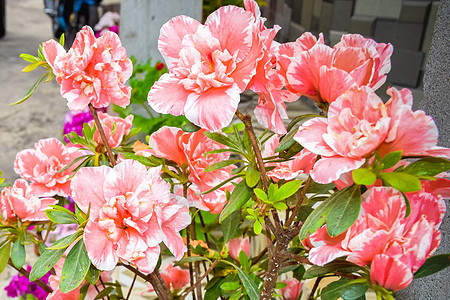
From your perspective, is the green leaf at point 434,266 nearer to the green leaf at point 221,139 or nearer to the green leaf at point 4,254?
the green leaf at point 221,139

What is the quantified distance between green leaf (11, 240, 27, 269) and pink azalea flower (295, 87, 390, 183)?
412 mm

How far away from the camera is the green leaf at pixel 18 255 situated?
1.88 feet

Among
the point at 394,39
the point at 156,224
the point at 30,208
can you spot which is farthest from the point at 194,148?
the point at 394,39

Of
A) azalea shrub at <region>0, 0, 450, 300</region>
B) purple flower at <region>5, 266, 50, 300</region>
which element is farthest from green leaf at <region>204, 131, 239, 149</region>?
purple flower at <region>5, 266, 50, 300</region>

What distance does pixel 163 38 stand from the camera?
429mm

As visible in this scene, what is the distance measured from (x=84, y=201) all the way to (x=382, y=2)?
5.61 feet

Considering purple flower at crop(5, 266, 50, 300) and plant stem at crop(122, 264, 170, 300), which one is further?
purple flower at crop(5, 266, 50, 300)

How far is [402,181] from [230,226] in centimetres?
28

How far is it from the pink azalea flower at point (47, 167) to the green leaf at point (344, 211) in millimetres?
375

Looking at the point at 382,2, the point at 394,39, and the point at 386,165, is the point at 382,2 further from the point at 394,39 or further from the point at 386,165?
the point at 386,165

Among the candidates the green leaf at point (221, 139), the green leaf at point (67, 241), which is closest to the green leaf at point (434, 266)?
the green leaf at point (221, 139)

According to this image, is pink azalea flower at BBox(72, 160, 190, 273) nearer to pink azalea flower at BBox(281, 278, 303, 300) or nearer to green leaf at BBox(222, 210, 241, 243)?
green leaf at BBox(222, 210, 241, 243)

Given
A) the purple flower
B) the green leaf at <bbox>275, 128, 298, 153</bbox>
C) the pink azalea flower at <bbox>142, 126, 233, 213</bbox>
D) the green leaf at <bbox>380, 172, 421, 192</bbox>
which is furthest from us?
the purple flower

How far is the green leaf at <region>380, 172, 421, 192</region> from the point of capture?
33cm
